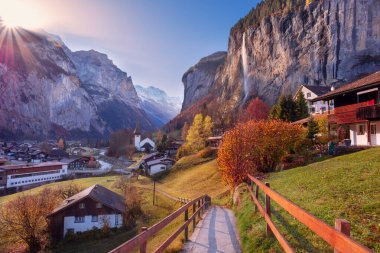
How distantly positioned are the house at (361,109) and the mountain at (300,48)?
50.4m

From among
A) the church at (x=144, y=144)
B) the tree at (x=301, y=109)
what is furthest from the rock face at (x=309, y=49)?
the church at (x=144, y=144)

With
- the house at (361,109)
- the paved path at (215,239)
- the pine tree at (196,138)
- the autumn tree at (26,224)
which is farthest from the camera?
the pine tree at (196,138)

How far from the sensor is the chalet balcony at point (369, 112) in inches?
914

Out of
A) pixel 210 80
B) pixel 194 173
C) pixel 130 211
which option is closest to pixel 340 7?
pixel 194 173

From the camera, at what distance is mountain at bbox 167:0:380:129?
239ft

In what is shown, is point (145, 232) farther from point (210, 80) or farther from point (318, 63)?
point (210, 80)

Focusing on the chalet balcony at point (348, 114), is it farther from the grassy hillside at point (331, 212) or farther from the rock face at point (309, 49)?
the rock face at point (309, 49)

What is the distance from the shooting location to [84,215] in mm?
35594

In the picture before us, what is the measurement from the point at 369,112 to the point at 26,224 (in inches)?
1474

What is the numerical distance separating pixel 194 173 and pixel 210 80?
472ft

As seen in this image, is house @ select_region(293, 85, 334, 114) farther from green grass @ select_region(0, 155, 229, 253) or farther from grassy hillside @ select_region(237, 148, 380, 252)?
grassy hillside @ select_region(237, 148, 380, 252)

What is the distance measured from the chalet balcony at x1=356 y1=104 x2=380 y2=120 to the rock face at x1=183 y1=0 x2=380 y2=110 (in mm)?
54665

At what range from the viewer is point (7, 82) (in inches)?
7205

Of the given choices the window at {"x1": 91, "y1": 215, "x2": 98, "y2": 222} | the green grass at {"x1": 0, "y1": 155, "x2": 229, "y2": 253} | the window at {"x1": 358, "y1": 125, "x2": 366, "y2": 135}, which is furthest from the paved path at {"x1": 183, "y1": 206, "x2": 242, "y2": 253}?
the window at {"x1": 91, "y1": 215, "x2": 98, "y2": 222}
